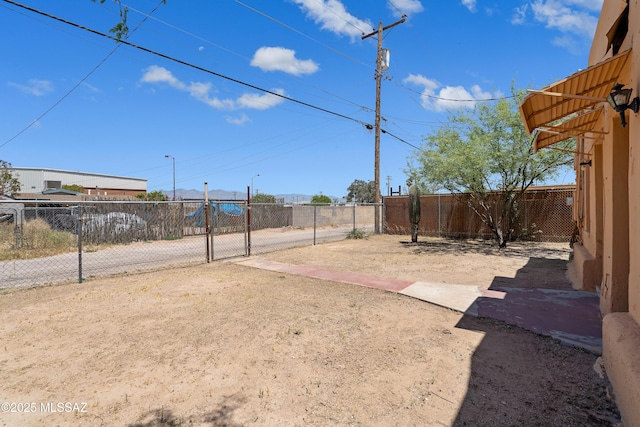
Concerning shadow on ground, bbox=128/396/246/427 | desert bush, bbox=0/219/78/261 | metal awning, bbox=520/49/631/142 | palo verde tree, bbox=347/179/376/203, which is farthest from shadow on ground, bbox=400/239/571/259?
palo verde tree, bbox=347/179/376/203

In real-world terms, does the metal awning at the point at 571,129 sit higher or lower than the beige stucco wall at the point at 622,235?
higher

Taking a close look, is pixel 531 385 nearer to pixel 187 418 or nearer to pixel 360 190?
pixel 187 418

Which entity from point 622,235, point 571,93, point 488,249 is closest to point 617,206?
point 622,235

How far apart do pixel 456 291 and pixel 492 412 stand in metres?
3.76

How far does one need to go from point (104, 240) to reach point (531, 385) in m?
14.9

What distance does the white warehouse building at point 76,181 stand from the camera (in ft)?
148

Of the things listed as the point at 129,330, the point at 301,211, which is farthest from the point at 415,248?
the point at 301,211

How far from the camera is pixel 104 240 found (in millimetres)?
13578

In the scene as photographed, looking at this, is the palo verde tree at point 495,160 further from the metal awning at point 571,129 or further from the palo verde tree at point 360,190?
the palo verde tree at point 360,190

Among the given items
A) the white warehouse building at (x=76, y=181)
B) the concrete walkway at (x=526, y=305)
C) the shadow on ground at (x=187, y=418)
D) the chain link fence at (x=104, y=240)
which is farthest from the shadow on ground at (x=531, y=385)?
the white warehouse building at (x=76, y=181)

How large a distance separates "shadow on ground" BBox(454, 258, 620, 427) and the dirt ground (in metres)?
0.01

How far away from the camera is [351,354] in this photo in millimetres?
3752

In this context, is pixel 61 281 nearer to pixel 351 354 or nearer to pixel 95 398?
pixel 95 398

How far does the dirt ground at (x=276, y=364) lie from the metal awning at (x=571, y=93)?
2.86 m
